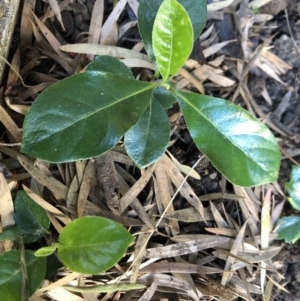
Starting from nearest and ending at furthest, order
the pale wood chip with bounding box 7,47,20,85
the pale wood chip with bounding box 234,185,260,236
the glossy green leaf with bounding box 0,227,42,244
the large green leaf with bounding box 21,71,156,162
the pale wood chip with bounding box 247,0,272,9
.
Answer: the large green leaf with bounding box 21,71,156,162 → the glossy green leaf with bounding box 0,227,42,244 → the pale wood chip with bounding box 7,47,20,85 → the pale wood chip with bounding box 234,185,260,236 → the pale wood chip with bounding box 247,0,272,9

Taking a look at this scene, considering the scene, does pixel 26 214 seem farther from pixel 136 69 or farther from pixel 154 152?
pixel 136 69

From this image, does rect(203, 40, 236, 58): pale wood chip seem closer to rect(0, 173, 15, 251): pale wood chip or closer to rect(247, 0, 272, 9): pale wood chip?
rect(247, 0, 272, 9): pale wood chip

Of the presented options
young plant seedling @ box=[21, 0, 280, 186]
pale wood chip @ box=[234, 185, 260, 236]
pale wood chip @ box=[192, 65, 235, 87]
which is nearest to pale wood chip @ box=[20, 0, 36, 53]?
young plant seedling @ box=[21, 0, 280, 186]

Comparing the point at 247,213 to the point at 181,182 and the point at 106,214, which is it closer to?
the point at 181,182

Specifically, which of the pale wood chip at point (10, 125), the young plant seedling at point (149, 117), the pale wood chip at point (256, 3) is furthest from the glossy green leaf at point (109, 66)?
the pale wood chip at point (256, 3)

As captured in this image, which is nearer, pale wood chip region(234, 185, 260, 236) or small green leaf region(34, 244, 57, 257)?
small green leaf region(34, 244, 57, 257)

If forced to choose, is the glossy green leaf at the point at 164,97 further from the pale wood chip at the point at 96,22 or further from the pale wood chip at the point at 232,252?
the pale wood chip at the point at 232,252
